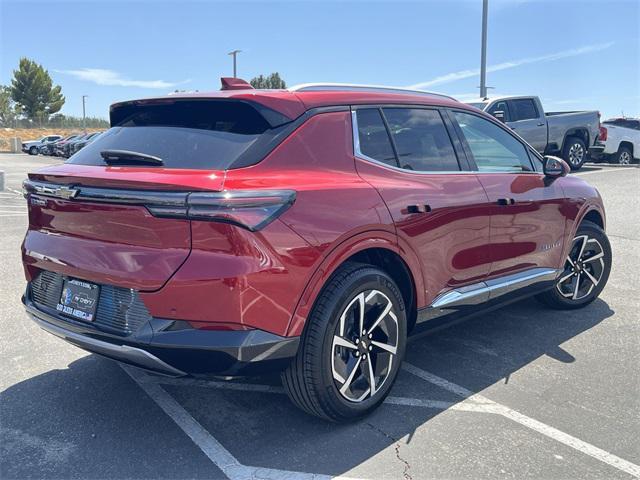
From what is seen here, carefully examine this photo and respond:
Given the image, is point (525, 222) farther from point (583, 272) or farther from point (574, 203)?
point (583, 272)

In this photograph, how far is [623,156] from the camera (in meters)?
19.8

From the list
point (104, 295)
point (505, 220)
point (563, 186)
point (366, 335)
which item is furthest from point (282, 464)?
point (563, 186)

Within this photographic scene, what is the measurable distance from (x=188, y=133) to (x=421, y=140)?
5.02ft

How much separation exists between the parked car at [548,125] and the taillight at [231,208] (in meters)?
10.7

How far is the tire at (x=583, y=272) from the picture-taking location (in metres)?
5.03

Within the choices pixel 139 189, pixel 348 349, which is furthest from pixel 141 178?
pixel 348 349

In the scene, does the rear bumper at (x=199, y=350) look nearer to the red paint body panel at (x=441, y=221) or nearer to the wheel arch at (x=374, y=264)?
the wheel arch at (x=374, y=264)

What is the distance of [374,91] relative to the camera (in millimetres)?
3514

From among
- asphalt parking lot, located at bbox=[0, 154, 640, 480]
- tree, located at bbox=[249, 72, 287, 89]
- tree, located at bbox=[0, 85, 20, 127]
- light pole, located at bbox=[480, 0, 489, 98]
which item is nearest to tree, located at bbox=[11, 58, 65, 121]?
tree, located at bbox=[0, 85, 20, 127]

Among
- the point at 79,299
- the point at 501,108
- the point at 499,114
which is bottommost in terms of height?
the point at 79,299

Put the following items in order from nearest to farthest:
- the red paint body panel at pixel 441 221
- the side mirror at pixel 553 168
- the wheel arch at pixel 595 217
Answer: the red paint body panel at pixel 441 221
the side mirror at pixel 553 168
the wheel arch at pixel 595 217

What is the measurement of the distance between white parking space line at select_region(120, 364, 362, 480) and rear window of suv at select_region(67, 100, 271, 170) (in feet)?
4.59

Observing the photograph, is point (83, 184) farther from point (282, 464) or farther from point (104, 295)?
point (282, 464)

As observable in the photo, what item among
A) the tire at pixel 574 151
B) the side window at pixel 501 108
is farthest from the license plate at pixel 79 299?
the tire at pixel 574 151
